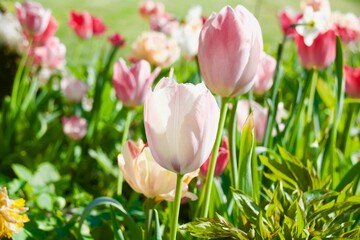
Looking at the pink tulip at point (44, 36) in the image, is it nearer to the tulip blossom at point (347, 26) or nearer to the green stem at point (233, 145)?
the tulip blossom at point (347, 26)

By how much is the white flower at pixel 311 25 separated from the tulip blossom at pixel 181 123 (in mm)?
768

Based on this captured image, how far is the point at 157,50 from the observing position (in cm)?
264

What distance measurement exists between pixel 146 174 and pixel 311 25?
0.74 metres

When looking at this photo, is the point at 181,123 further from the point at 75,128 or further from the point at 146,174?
the point at 75,128

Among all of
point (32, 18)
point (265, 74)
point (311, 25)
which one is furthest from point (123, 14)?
point (311, 25)

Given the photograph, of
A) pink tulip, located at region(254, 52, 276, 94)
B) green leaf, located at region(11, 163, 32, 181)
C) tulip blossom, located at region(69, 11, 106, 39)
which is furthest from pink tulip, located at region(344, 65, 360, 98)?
tulip blossom, located at region(69, 11, 106, 39)

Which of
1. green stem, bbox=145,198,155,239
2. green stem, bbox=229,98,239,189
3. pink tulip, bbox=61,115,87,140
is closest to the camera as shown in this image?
green stem, bbox=145,198,155,239

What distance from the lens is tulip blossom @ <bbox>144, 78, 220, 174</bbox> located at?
3.29ft

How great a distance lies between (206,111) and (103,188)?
151 cm

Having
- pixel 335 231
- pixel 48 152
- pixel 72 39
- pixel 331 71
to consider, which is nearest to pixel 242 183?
pixel 335 231

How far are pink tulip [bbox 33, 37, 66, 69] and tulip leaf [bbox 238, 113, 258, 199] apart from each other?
180 centimetres

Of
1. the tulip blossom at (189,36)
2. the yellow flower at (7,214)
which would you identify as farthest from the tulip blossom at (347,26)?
the yellow flower at (7,214)

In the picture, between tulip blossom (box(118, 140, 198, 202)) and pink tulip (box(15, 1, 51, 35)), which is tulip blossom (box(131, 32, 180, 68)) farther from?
tulip blossom (box(118, 140, 198, 202))

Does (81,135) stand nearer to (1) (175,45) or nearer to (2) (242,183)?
(1) (175,45)
